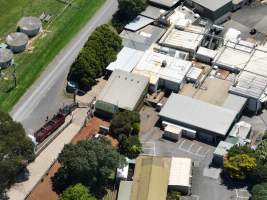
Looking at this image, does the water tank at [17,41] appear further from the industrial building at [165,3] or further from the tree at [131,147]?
the tree at [131,147]

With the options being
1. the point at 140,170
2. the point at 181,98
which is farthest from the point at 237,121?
the point at 140,170

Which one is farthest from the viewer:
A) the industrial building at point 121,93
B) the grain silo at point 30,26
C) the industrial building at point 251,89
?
the grain silo at point 30,26

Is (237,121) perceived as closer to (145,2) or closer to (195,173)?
(195,173)

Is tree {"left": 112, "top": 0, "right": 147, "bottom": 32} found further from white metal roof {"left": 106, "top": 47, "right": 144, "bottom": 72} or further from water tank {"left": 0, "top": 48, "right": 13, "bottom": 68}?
water tank {"left": 0, "top": 48, "right": 13, "bottom": 68}

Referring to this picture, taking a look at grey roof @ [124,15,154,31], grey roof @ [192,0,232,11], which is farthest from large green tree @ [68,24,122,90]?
grey roof @ [192,0,232,11]

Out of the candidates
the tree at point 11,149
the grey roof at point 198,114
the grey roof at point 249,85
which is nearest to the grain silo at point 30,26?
the grey roof at point 198,114

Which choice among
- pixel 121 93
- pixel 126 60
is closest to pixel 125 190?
pixel 121 93
